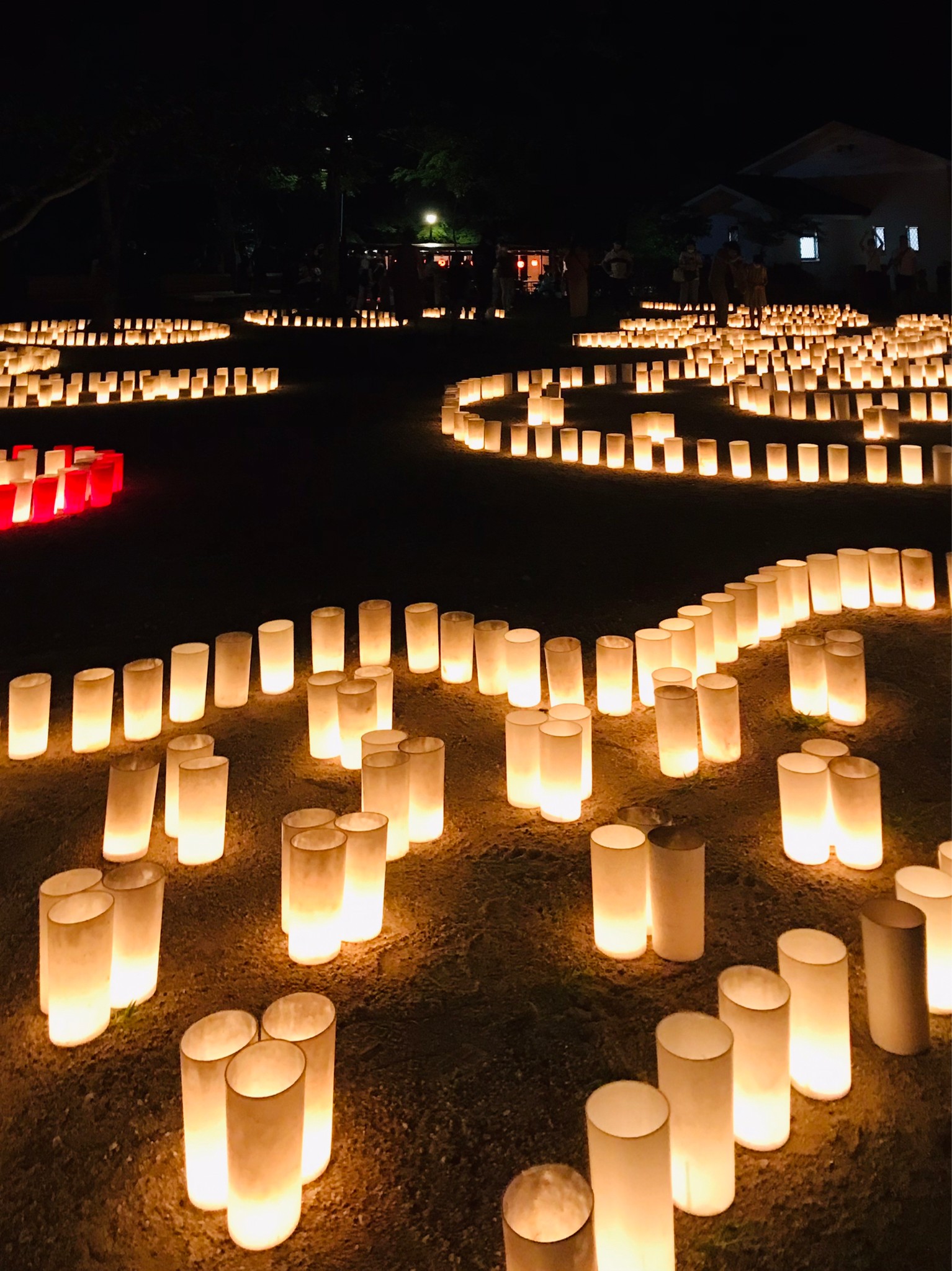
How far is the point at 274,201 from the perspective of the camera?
36.8 metres

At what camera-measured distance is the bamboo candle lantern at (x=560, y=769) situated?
2.71 meters

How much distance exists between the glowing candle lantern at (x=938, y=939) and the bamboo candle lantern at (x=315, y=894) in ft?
3.88

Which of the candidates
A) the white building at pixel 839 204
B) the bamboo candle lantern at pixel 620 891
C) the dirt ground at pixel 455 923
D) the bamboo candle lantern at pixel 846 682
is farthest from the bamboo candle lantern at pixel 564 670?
the white building at pixel 839 204

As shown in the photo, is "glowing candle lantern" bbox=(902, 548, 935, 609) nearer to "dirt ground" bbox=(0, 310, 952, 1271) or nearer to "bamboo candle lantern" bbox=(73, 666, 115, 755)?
"dirt ground" bbox=(0, 310, 952, 1271)

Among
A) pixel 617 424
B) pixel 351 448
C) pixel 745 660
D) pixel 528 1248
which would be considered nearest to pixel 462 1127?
pixel 528 1248

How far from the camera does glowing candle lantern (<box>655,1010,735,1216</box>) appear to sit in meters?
1.57

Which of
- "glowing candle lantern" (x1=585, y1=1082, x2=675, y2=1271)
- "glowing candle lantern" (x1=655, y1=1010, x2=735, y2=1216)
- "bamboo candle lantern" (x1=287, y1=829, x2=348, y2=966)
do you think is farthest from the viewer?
"bamboo candle lantern" (x1=287, y1=829, x2=348, y2=966)

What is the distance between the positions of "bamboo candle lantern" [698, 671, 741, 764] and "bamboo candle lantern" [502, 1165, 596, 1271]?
1764mm

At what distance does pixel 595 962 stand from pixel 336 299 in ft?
77.9

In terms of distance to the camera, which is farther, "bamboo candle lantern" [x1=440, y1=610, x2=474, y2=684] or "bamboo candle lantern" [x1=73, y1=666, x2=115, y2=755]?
"bamboo candle lantern" [x1=440, y1=610, x2=474, y2=684]

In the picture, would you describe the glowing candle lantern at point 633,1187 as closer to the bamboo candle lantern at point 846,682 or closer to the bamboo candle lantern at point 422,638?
the bamboo candle lantern at point 846,682

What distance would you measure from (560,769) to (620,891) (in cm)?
58

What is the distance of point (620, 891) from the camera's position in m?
2.20

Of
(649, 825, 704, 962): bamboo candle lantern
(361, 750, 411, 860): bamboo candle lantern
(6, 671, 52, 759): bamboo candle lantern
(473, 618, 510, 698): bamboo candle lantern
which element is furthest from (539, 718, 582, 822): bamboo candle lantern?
(6, 671, 52, 759): bamboo candle lantern
